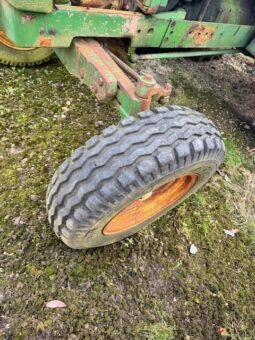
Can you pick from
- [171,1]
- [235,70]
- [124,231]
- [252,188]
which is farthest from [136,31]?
[235,70]

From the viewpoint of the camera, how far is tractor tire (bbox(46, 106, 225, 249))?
1.91m

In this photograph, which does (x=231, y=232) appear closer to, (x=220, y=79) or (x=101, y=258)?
(x=101, y=258)

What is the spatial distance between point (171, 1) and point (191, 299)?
6.06ft

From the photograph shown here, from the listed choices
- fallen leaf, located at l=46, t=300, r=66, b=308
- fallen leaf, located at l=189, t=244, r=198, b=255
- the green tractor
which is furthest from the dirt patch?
fallen leaf, located at l=46, t=300, r=66, b=308

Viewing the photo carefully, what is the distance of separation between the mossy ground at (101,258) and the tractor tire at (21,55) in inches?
4.1

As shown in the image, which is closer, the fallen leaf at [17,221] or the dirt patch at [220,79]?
the fallen leaf at [17,221]

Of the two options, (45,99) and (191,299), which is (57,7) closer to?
(45,99)

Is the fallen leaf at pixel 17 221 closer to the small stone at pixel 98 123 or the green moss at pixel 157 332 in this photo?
the green moss at pixel 157 332

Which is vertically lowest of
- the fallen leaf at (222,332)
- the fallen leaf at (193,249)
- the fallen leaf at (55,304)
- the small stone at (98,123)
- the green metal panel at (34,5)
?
the fallen leaf at (55,304)

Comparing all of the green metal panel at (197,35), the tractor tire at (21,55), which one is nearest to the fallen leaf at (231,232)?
the green metal panel at (197,35)

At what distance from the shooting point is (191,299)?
256 cm

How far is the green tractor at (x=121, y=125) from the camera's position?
6.34ft

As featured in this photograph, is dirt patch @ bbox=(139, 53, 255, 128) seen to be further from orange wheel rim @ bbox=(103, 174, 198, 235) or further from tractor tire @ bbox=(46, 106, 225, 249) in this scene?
tractor tire @ bbox=(46, 106, 225, 249)

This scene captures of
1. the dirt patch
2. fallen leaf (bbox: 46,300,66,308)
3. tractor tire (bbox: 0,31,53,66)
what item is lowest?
fallen leaf (bbox: 46,300,66,308)
